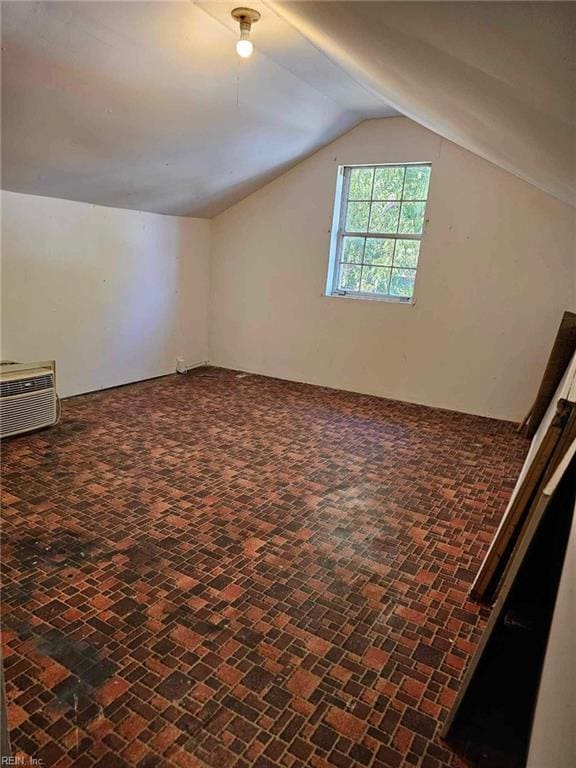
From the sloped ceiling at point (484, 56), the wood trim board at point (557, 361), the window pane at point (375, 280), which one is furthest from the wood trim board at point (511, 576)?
the window pane at point (375, 280)

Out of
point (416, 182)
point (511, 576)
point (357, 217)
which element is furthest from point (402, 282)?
point (511, 576)

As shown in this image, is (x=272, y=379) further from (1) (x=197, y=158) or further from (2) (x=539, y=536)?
(2) (x=539, y=536)

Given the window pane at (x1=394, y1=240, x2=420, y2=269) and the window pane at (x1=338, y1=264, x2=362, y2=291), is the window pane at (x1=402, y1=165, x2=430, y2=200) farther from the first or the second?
the window pane at (x1=338, y1=264, x2=362, y2=291)

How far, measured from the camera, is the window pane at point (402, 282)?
458 centimetres

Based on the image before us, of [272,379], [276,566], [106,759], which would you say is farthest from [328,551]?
[272,379]

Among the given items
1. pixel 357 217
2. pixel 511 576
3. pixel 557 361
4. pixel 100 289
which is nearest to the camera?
pixel 511 576

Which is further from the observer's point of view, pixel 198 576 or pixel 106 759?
pixel 198 576

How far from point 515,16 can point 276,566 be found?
6.58ft

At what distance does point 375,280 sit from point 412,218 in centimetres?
67

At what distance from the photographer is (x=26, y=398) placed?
10.6 ft

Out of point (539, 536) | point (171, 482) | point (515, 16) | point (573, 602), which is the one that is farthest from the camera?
point (171, 482)

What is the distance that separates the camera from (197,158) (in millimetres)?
3922

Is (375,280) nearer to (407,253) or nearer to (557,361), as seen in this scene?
(407,253)

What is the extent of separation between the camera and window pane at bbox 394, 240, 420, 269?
450cm
